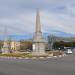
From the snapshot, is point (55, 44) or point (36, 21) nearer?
point (36, 21)

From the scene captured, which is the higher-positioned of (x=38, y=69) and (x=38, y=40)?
(x=38, y=40)

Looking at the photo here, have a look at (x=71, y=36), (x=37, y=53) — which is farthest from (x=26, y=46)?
(x=37, y=53)

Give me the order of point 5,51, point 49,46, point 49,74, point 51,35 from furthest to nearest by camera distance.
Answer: point 51,35
point 49,46
point 5,51
point 49,74

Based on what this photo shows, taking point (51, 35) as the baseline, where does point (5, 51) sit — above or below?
below

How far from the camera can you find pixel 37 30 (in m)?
42.5

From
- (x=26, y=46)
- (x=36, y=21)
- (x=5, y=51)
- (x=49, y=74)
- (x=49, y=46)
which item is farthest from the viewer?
(x=26, y=46)

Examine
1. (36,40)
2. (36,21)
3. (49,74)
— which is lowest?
(49,74)

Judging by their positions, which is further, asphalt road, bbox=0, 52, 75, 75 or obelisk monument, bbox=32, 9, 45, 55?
obelisk monument, bbox=32, 9, 45, 55

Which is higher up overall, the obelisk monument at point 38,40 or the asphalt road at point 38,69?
the obelisk monument at point 38,40

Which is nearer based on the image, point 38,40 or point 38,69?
point 38,69

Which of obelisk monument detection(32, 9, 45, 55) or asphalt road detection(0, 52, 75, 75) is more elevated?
obelisk monument detection(32, 9, 45, 55)

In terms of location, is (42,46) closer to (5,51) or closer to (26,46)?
(5,51)

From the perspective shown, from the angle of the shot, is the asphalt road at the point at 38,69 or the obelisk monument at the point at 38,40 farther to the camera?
the obelisk monument at the point at 38,40

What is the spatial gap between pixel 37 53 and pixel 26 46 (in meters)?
83.3
